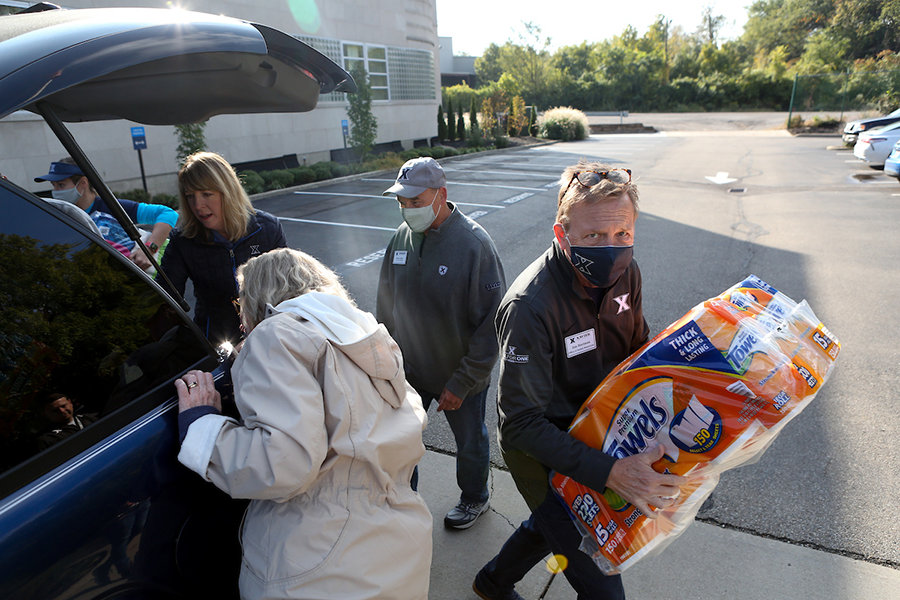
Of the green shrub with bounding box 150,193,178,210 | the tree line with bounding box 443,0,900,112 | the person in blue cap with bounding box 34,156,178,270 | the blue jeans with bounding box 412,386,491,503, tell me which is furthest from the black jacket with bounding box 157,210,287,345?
the tree line with bounding box 443,0,900,112

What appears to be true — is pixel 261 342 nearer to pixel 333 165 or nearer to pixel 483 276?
pixel 483 276

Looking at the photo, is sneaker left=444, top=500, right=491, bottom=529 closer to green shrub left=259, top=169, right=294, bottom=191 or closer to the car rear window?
the car rear window

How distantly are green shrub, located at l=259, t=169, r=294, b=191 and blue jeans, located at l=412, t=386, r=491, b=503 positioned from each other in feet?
44.2

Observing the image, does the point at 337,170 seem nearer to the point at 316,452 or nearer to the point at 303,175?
the point at 303,175

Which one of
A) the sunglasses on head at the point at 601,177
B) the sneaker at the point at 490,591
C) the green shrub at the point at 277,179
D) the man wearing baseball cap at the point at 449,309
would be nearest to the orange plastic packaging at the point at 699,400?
the sunglasses on head at the point at 601,177

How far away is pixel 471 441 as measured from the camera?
2.79m

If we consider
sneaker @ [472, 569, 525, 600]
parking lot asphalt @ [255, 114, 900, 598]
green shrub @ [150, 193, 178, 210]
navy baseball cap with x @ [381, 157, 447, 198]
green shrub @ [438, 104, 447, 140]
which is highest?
navy baseball cap with x @ [381, 157, 447, 198]

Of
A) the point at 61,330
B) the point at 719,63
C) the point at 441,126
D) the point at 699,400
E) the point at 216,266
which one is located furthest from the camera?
the point at 719,63

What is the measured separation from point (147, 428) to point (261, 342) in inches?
13.9

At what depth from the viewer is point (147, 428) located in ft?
4.57

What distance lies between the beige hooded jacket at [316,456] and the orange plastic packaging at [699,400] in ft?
2.05

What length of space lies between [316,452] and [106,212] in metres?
3.52

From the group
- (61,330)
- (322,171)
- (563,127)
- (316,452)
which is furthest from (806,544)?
(563,127)

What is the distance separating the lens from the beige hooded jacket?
4.51 feet
